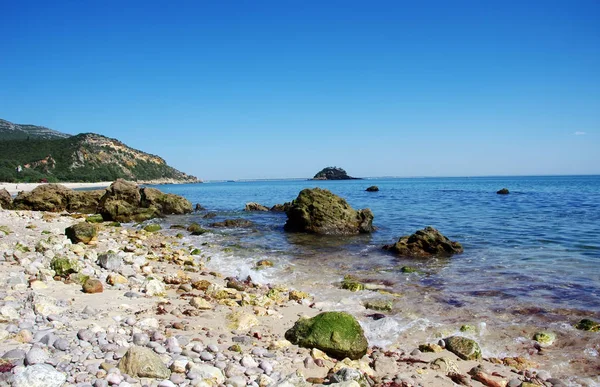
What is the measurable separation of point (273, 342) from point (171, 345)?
65.6 inches

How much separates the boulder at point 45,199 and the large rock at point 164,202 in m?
6.34

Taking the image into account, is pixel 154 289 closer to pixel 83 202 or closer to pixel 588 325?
pixel 588 325

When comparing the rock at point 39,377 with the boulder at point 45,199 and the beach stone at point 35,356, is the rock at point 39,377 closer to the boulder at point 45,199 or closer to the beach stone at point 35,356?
the beach stone at point 35,356

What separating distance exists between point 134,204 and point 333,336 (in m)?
29.0

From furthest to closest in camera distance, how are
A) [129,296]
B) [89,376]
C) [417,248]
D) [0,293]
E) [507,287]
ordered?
[417,248] → [507,287] → [129,296] → [0,293] → [89,376]

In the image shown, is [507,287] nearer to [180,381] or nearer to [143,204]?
[180,381]

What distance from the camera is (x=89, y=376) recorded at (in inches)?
174

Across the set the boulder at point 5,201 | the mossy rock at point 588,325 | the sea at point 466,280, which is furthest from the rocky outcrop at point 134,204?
the mossy rock at point 588,325

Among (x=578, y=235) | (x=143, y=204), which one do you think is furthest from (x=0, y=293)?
(x=143, y=204)

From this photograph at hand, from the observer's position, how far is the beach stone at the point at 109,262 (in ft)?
34.9

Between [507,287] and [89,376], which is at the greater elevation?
[89,376]

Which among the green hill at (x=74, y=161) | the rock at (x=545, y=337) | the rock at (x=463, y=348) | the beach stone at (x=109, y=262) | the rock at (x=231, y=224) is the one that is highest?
the green hill at (x=74, y=161)

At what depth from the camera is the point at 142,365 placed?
15.3 ft

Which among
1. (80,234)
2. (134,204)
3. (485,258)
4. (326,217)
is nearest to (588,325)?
(485,258)
